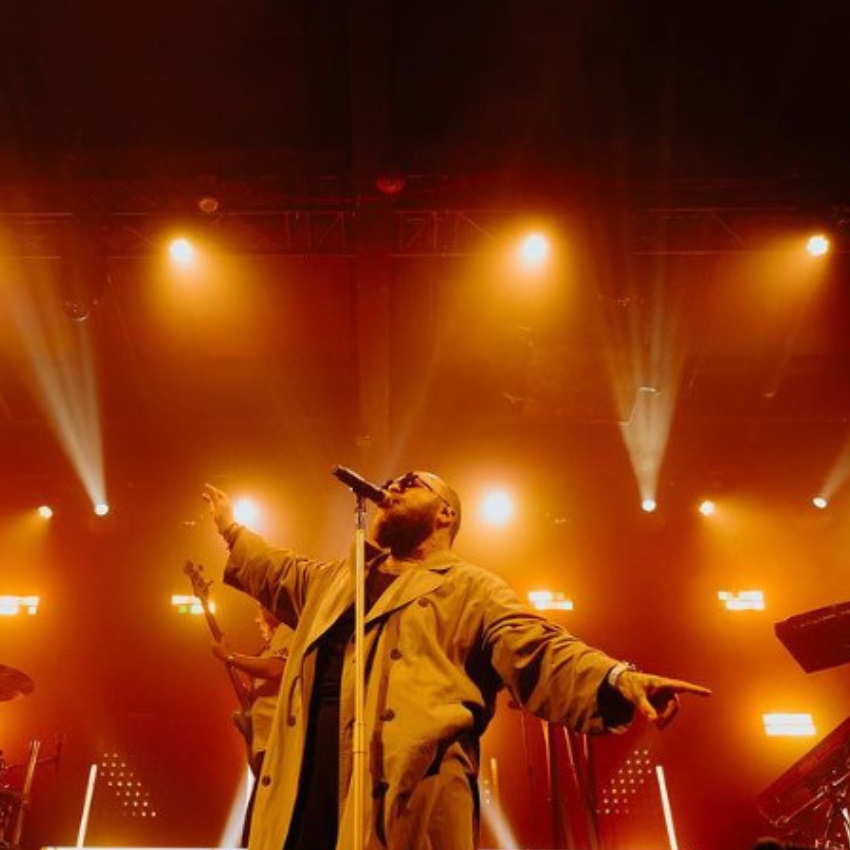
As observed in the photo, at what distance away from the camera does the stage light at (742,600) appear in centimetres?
1042

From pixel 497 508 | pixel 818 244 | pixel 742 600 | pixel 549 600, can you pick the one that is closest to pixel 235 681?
pixel 497 508

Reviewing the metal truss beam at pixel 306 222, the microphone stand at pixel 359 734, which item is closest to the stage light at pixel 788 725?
the metal truss beam at pixel 306 222

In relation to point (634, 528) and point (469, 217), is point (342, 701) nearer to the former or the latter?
point (469, 217)

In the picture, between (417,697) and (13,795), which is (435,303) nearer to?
(13,795)

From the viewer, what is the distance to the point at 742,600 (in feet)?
34.4

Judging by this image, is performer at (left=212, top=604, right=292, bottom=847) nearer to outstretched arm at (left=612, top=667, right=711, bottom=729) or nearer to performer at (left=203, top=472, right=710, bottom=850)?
performer at (left=203, top=472, right=710, bottom=850)

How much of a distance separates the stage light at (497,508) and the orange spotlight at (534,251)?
3760 mm

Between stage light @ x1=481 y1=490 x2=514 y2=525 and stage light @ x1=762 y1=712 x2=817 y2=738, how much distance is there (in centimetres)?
378

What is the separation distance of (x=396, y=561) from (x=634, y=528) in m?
8.34

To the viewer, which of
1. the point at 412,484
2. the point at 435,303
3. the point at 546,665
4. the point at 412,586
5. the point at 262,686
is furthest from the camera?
the point at 435,303

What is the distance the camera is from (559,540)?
10.8 m

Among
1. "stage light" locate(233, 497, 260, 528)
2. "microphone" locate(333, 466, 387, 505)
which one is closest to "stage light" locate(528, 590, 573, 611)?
"stage light" locate(233, 497, 260, 528)

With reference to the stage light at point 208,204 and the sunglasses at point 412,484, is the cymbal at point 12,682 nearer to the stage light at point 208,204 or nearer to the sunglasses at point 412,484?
the stage light at point 208,204

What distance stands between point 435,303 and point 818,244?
3481 millimetres
